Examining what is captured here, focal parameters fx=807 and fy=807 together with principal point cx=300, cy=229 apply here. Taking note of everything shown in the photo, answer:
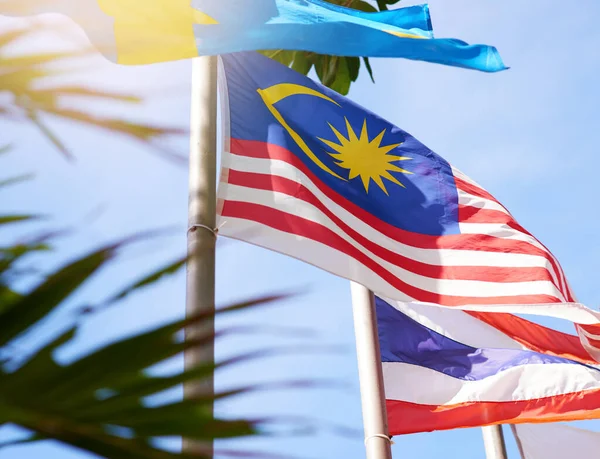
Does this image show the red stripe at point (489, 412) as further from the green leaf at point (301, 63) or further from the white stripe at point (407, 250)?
the green leaf at point (301, 63)

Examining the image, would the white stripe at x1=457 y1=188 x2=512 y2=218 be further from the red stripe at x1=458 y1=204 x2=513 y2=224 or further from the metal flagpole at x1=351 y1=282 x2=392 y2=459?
the metal flagpole at x1=351 y1=282 x2=392 y2=459

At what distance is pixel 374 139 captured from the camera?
6.29 meters

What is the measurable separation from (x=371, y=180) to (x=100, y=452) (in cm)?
556

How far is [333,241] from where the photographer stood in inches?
200

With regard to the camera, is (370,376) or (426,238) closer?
(370,376)

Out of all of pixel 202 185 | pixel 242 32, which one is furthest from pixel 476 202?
pixel 202 185

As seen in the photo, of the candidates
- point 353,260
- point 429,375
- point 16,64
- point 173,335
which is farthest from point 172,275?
point 429,375

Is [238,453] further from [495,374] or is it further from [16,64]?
[495,374]

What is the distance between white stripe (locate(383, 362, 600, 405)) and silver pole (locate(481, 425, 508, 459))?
0.89m

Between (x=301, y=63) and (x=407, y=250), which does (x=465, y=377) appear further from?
(x=301, y=63)

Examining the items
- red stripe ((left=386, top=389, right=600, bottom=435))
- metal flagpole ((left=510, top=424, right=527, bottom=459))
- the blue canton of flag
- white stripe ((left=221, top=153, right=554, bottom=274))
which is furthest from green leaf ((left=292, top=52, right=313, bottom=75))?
metal flagpole ((left=510, top=424, right=527, bottom=459))

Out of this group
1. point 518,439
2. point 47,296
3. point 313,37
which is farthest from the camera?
point 518,439

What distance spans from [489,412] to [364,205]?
2538 millimetres

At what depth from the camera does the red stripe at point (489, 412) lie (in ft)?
22.2
